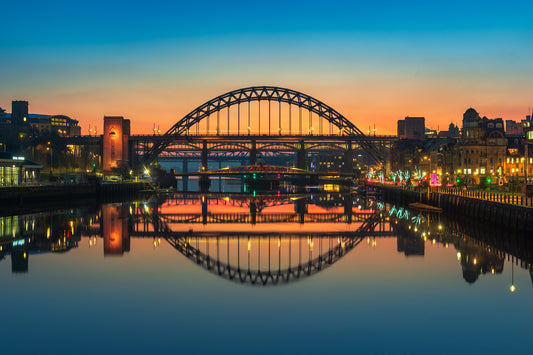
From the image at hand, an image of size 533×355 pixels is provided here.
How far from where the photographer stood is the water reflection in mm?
34000

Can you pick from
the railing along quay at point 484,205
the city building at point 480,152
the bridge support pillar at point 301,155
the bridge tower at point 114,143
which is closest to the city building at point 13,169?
the railing along quay at point 484,205

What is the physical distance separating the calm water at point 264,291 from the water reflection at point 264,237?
18cm

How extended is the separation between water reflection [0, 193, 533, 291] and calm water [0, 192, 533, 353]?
0.18m

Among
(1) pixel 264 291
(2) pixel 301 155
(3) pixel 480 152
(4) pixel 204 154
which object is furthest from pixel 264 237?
(2) pixel 301 155

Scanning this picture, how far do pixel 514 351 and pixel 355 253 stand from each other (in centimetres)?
2147

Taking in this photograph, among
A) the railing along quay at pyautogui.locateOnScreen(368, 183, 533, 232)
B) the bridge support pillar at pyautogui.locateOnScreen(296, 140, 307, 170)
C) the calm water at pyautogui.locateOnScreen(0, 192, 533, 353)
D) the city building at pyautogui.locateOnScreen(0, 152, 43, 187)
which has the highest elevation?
the bridge support pillar at pyautogui.locateOnScreen(296, 140, 307, 170)

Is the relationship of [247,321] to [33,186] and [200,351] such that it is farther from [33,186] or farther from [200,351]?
[33,186]

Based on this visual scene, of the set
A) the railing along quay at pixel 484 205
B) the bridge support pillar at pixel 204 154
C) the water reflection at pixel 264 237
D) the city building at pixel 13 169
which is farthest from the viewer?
the bridge support pillar at pixel 204 154

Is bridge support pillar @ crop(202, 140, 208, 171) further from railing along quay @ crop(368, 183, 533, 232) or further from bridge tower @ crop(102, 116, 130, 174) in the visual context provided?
railing along quay @ crop(368, 183, 533, 232)

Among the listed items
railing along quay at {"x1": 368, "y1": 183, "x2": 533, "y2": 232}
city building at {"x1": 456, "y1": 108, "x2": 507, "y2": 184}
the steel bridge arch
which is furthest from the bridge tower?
city building at {"x1": 456, "y1": 108, "x2": 507, "y2": 184}

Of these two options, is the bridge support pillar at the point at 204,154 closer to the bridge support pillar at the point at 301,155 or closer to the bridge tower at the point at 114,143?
the bridge tower at the point at 114,143

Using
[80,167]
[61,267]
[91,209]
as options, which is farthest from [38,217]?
[80,167]

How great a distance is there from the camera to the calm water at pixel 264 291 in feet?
63.1

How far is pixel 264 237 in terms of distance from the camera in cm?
4894
